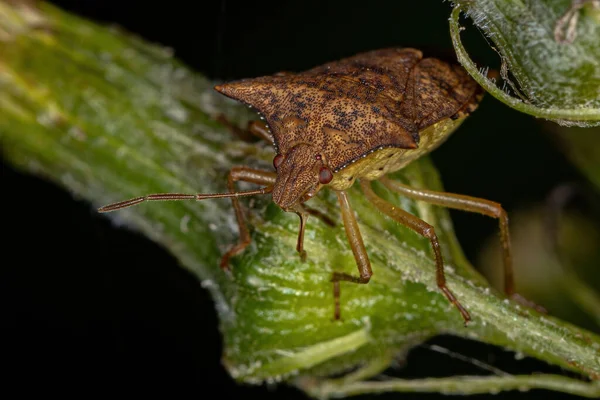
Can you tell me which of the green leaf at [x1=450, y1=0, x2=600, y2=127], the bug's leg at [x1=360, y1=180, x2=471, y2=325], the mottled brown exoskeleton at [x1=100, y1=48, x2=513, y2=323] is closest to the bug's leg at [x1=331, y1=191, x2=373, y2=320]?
the mottled brown exoskeleton at [x1=100, y1=48, x2=513, y2=323]

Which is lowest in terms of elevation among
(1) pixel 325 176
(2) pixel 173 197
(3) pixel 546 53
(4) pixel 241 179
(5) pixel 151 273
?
(5) pixel 151 273

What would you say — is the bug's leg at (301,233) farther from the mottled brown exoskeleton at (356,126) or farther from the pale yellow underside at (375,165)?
the pale yellow underside at (375,165)

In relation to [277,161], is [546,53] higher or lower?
higher

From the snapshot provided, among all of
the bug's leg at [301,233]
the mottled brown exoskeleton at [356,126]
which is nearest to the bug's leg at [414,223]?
the mottled brown exoskeleton at [356,126]

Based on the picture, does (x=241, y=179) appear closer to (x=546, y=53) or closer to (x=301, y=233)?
(x=301, y=233)

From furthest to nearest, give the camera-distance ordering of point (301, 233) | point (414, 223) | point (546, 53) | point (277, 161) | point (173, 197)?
point (277, 161) < point (173, 197) < point (414, 223) < point (301, 233) < point (546, 53)

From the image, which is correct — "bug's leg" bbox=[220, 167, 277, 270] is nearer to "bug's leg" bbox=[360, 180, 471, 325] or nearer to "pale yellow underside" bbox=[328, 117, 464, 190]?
"pale yellow underside" bbox=[328, 117, 464, 190]

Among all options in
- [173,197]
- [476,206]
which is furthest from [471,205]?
[173,197]

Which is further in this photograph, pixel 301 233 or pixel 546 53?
pixel 301 233
